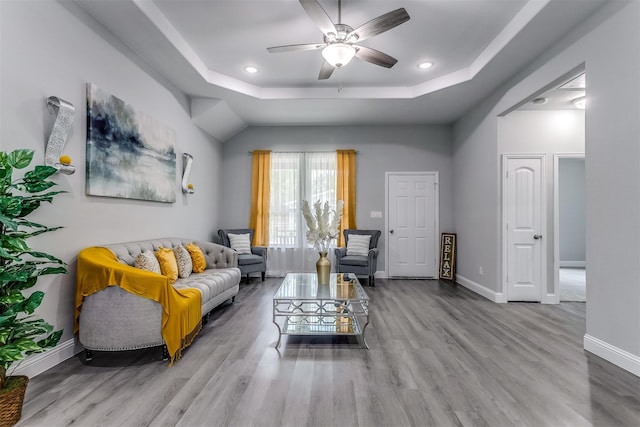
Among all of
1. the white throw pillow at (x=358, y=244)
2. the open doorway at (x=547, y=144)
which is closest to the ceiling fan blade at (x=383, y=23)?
the open doorway at (x=547, y=144)

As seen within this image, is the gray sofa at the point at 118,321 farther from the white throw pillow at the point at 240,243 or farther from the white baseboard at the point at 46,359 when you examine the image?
the white throw pillow at the point at 240,243

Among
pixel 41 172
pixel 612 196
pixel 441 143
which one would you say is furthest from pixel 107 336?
pixel 441 143

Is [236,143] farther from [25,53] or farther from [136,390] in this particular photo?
[136,390]

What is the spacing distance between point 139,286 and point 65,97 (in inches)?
66.1

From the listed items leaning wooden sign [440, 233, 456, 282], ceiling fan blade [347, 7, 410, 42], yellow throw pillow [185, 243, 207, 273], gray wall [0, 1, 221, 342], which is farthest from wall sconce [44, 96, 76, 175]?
leaning wooden sign [440, 233, 456, 282]

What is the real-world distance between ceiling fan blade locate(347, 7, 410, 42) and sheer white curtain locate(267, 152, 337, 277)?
3.36 metres

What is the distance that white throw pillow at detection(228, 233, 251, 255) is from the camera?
212 inches

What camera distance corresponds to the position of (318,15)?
244cm

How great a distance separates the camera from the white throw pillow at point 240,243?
17.7 ft

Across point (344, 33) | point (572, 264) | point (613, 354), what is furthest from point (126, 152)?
point (572, 264)

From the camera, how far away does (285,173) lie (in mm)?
6020

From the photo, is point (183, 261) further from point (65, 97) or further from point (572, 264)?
point (572, 264)

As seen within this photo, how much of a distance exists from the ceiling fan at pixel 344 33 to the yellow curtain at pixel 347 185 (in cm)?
285

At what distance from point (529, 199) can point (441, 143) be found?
216 centimetres
